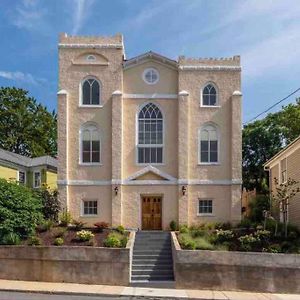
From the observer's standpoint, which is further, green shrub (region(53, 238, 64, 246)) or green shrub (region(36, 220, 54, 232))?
green shrub (region(36, 220, 54, 232))

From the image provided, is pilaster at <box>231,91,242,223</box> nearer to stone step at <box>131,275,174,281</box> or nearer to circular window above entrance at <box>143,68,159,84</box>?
circular window above entrance at <box>143,68,159,84</box>

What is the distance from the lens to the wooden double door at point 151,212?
3155 cm

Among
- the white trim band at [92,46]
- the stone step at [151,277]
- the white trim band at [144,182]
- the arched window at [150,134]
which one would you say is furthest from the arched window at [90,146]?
the stone step at [151,277]

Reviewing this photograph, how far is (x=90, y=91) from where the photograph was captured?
31.8 meters

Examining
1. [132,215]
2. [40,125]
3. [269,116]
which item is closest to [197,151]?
[132,215]

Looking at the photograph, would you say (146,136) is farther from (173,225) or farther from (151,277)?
(151,277)

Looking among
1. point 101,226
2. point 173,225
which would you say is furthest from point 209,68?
point 101,226

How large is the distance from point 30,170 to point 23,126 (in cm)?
1910

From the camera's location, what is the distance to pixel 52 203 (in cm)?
3058

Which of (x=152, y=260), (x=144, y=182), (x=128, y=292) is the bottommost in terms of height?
(x=128, y=292)

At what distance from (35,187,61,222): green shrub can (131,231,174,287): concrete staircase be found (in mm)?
4952

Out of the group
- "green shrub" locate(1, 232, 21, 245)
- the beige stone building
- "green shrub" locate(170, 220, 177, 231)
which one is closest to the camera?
"green shrub" locate(1, 232, 21, 245)

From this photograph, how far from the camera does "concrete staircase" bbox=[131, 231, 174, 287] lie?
23.5m

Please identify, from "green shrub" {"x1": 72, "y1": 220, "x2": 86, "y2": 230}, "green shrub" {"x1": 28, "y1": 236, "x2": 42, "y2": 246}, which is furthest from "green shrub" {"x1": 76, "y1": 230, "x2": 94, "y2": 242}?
"green shrub" {"x1": 72, "y1": 220, "x2": 86, "y2": 230}
